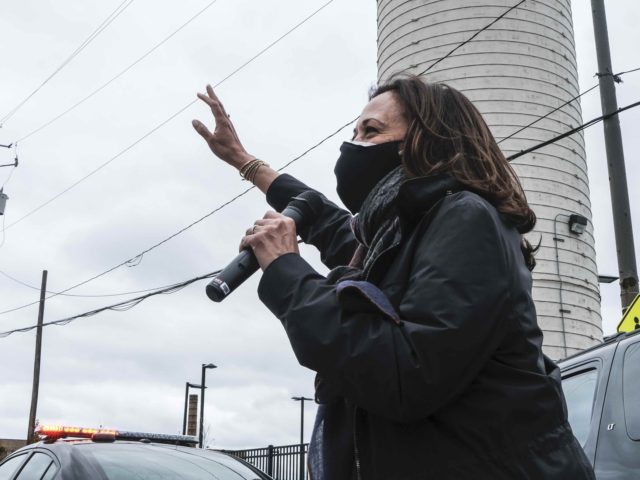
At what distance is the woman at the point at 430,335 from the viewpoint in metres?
1.58

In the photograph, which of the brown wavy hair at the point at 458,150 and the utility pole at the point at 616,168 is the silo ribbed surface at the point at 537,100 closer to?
the utility pole at the point at 616,168

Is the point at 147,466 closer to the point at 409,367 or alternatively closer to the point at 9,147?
the point at 409,367

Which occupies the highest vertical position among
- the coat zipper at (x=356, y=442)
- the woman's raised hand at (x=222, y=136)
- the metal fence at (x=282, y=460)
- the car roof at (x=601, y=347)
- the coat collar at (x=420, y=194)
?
the metal fence at (x=282, y=460)

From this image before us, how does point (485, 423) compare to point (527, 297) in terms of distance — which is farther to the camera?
point (527, 297)

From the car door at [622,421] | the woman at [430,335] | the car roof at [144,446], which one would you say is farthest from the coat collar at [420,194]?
the car roof at [144,446]

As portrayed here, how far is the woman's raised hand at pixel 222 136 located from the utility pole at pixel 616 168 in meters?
7.74

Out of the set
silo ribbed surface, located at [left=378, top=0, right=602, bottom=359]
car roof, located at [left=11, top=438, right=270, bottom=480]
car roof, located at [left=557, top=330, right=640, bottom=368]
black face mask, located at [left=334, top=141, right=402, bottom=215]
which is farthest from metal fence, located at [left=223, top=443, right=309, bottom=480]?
black face mask, located at [left=334, top=141, right=402, bottom=215]

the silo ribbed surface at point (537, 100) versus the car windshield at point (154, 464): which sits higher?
the silo ribbed surface at point (537, 100)

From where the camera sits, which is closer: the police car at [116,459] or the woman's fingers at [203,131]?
the woman's fingers at [203,131]

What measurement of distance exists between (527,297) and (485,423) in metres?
0.28

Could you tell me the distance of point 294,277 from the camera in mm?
1765

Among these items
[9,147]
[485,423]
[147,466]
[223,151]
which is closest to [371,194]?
[485,423]

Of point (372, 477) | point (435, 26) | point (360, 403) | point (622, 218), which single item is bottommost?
point (372, 477)

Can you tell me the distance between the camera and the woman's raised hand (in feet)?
9.23
